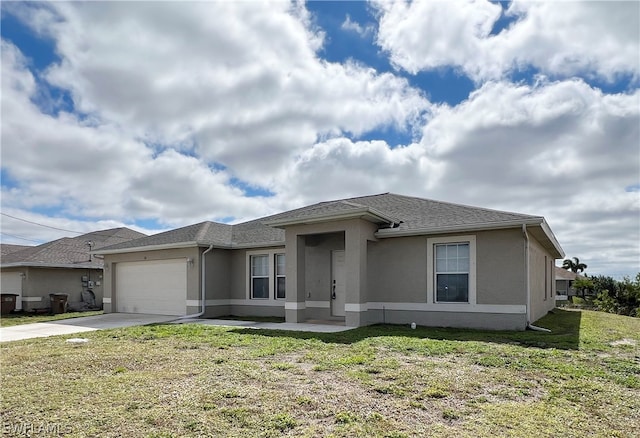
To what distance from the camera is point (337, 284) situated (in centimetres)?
1464

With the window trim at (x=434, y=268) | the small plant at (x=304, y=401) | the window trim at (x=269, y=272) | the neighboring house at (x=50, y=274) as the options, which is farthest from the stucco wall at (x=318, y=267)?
the neighboring house at (x=50, y=274)

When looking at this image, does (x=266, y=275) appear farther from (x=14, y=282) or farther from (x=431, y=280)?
(x=14, y=282)

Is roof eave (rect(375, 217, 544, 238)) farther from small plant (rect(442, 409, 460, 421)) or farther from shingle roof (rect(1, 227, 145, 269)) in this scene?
shingle roof (rect(1, 227, 145, 269))

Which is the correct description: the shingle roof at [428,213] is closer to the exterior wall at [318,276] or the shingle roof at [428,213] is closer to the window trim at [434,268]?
the window trim at [434,268]

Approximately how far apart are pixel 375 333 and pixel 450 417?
A: 20.0 ft

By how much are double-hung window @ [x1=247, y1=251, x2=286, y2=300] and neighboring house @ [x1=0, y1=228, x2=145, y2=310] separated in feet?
29.9

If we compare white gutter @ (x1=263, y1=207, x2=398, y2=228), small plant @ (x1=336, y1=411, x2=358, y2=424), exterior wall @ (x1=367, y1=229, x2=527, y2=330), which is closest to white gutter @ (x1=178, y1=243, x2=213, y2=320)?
white gutter @ (x1=263, y1=207, x2=398, y2=228)

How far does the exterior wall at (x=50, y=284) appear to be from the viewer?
68.6 ft

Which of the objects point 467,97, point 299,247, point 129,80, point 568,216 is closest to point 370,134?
point 467,97

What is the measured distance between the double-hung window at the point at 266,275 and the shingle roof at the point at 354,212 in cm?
71

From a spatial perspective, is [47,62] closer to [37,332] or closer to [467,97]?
[37,332]

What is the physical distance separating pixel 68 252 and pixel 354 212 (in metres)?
18.8

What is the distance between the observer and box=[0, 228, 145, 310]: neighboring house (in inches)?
825

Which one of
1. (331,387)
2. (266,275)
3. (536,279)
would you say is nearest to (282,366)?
(331,387)
